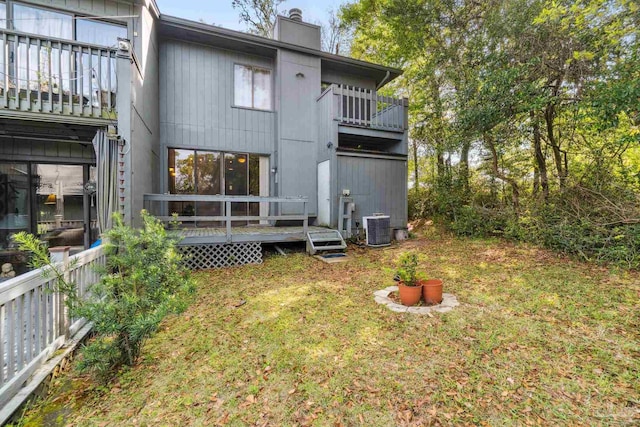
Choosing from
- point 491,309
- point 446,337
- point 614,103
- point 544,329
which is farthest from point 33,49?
point 614,103

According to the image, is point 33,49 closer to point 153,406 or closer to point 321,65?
point 153,406

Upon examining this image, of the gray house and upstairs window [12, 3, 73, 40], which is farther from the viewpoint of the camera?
upstairs window [12, 3, 73, 40]

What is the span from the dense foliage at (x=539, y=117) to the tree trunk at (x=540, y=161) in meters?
0.03

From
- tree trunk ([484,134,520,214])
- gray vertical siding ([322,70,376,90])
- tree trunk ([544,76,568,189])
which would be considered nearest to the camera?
tree trunk ([544,76,568,189])

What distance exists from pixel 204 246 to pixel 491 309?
5.50 metres

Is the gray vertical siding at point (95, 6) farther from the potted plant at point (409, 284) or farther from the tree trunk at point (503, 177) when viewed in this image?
the tree trunk at point (503, 177)

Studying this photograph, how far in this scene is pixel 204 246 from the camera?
20.7 ft

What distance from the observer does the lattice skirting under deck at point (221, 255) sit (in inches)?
245

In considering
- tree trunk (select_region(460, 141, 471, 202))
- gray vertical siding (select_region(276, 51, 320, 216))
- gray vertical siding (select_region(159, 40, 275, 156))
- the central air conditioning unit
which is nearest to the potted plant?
the central air conditioning unit

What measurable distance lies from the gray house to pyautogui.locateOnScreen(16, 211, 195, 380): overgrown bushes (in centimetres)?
241

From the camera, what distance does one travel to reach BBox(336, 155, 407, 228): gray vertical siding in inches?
316

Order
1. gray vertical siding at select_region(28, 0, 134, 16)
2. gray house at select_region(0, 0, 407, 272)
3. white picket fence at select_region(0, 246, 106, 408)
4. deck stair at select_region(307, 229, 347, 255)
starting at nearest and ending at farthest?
1. white picket fence at select_region(0, 246, 106, 408)
2. gray house at select_region(0, 0, 407, 272)
3. gray vertical siding at select_region(28, 0, 134, 16)
4. deck stair at select_region(307, 229, 347, 255)

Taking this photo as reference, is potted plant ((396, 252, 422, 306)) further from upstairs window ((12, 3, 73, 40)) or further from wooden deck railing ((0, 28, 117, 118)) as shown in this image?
upstairs window ((12, 3, 73, 40))

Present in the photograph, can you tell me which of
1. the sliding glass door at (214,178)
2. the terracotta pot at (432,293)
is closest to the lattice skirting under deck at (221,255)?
the sliding glass door at (214,178)
